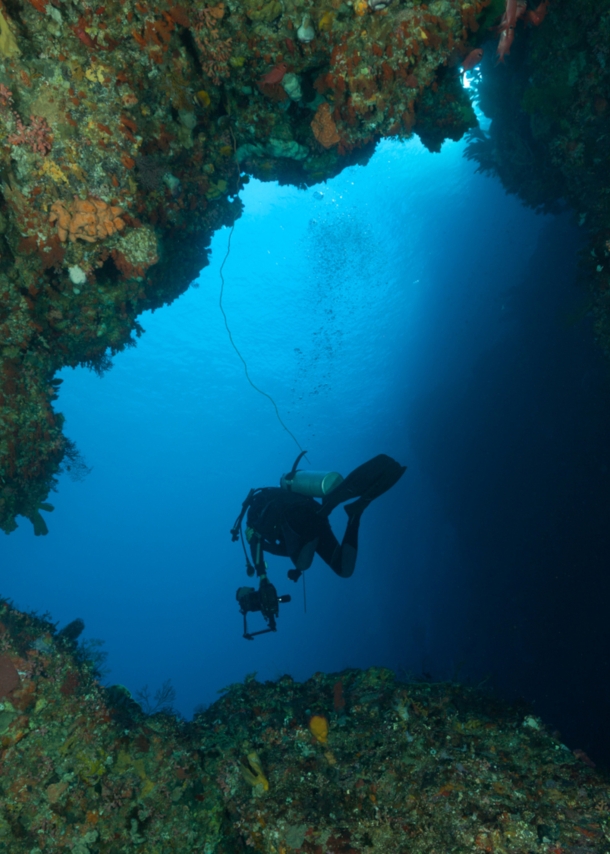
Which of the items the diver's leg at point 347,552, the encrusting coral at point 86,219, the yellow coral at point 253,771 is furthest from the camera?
the diver's leg at point 347,552

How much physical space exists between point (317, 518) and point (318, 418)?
52.3 meters

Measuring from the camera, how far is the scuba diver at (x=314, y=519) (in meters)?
6.67

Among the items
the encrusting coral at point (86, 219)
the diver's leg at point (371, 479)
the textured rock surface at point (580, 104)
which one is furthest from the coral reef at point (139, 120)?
the diver's leg at point (371, 479)

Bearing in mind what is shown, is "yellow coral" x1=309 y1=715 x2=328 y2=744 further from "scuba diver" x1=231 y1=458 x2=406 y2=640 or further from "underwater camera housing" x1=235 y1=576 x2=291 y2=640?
"scuba diver" x1=231 y1=458 x2=406 y2=640

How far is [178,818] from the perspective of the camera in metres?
3.43

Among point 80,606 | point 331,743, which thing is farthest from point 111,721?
point 80,606

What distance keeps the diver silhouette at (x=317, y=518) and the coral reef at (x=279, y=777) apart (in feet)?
8.98

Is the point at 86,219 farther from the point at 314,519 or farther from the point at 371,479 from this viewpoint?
the point at 314,519

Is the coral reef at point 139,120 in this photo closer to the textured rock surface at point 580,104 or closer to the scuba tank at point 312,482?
the textured rock surface at point 580,104

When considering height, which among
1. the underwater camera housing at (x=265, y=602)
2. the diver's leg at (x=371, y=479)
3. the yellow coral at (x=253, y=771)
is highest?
the diver's leg at (x=371, y=479)

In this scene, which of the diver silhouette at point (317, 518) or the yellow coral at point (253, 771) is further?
the diver silhouette at point (317, 518)

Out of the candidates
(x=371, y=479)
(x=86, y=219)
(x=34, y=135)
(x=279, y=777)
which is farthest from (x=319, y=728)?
(x=34, y=135)

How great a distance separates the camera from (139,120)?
4.27 m

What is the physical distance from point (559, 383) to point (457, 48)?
1332cm
